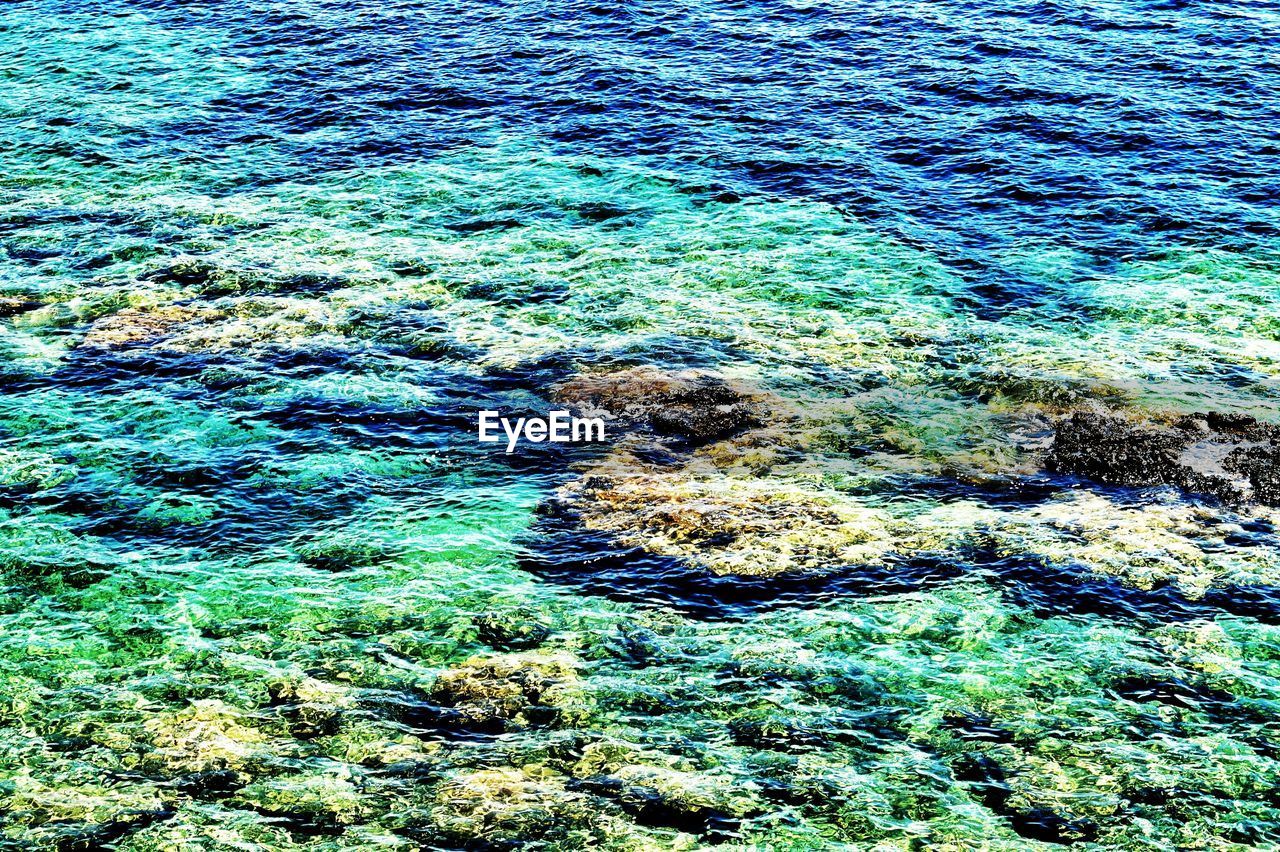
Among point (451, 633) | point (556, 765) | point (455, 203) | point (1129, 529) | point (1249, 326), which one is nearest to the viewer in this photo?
point (556, 765)

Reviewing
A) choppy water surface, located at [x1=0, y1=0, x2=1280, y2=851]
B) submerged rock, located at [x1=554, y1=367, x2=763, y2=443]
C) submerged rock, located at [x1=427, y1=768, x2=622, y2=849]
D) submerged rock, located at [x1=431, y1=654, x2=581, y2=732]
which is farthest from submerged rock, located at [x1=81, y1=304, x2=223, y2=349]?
submerged rock, located at [x1=427, y1=768, x2=622, y2=849]

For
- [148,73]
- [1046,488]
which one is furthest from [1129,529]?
[148,73]

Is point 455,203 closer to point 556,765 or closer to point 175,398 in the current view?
point 175,398

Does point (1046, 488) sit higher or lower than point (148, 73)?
lower

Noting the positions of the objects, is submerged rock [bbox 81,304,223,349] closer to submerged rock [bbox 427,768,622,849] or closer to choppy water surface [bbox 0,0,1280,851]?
choppy water surface [bbox 0,0,1280,851]

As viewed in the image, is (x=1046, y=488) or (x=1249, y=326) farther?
(x=1249, y=326)

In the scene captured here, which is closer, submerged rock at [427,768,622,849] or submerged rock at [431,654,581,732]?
submerged rock at [427,768,622,849]

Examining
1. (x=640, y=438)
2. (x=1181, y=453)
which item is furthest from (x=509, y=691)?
(x=1181, y=453)
